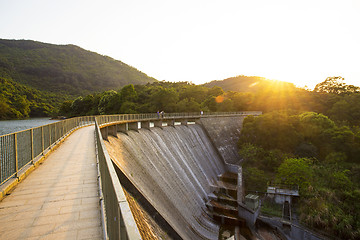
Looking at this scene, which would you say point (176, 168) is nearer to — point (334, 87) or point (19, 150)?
point (19, 150)

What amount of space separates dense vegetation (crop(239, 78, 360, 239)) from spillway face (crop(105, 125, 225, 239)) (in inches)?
322

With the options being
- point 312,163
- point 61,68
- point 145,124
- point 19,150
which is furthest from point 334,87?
point 61,68

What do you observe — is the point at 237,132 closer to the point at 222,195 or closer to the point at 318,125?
the point at 318,125

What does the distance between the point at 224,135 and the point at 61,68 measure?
13419cm

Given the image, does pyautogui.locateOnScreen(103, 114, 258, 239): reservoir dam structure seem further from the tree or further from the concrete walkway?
the tree

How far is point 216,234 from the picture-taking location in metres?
19.0

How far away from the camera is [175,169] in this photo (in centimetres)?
2127

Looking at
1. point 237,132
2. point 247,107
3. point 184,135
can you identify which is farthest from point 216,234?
point 247,107

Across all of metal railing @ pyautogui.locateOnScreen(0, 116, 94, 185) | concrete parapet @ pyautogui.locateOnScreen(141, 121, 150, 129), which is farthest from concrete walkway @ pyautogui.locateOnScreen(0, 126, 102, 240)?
concrete parapet @ pyautogui.locateOnScreen(141, 121, 150, 129)

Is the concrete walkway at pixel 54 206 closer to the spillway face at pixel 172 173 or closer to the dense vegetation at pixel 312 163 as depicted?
the spillway face at pixel 172 173

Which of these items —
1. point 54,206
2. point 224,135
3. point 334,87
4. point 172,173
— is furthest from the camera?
point 334,87

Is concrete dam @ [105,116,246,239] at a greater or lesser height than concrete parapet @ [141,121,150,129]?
lesser

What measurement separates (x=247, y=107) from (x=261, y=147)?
31976 mm

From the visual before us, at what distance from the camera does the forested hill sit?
108 metres
